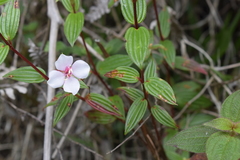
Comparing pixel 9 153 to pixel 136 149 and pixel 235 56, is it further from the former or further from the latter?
pixel 235 56

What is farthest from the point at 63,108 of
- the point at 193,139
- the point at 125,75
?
the point at 193,139

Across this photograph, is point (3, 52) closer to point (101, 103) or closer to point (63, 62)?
point (63, 62)

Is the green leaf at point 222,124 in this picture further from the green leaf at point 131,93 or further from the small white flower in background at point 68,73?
the small white flower in background at point 68,73

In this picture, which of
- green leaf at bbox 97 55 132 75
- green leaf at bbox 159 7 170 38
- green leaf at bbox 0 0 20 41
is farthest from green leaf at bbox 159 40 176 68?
green leaf at bbox 0 0 20 41

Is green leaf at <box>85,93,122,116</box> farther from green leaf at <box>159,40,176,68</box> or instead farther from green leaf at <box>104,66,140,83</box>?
green leaf at <box>159,40,176,68</box>

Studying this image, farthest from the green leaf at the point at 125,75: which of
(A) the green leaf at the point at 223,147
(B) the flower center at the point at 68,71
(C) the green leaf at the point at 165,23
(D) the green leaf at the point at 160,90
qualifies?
(C) the green leaf at the point at 165,23
